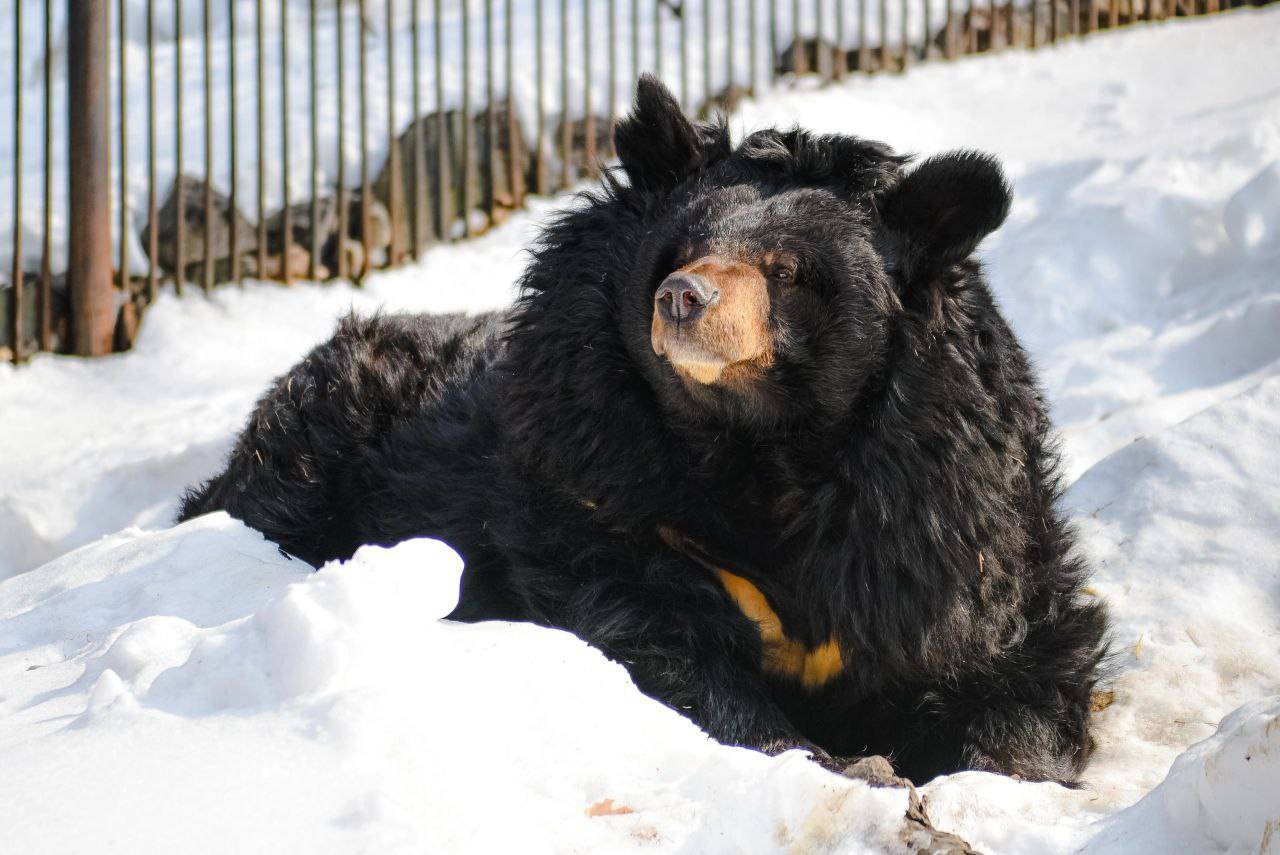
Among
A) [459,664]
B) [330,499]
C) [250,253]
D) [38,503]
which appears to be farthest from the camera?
[250,253]

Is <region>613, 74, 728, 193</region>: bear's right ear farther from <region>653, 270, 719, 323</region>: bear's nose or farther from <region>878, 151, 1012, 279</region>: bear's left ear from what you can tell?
<region>653, 270, 719, 323</region>: bear's nose

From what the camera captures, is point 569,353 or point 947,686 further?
point 569,353

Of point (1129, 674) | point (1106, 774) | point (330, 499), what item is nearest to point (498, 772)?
point (1106, 774)

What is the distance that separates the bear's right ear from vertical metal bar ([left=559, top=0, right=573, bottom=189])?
16.9 ft

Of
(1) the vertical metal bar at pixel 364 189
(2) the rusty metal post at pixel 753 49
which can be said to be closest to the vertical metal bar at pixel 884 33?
(2) the rusty metal post at pixel 753 49

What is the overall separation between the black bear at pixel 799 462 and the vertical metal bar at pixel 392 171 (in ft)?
15.2

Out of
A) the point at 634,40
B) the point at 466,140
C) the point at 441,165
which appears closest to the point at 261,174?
the point at 441,165

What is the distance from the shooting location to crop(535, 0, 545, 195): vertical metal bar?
29.0 feet

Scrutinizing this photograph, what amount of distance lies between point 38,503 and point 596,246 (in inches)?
137

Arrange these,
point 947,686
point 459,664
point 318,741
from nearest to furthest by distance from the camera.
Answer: point 318,741
point 459,664
point 947,686

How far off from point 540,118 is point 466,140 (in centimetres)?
58

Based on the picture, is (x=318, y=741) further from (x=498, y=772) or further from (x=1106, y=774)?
(x=1106, y=774)

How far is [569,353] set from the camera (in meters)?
3.80

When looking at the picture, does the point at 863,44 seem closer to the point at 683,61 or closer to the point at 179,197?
the point at 683,61
